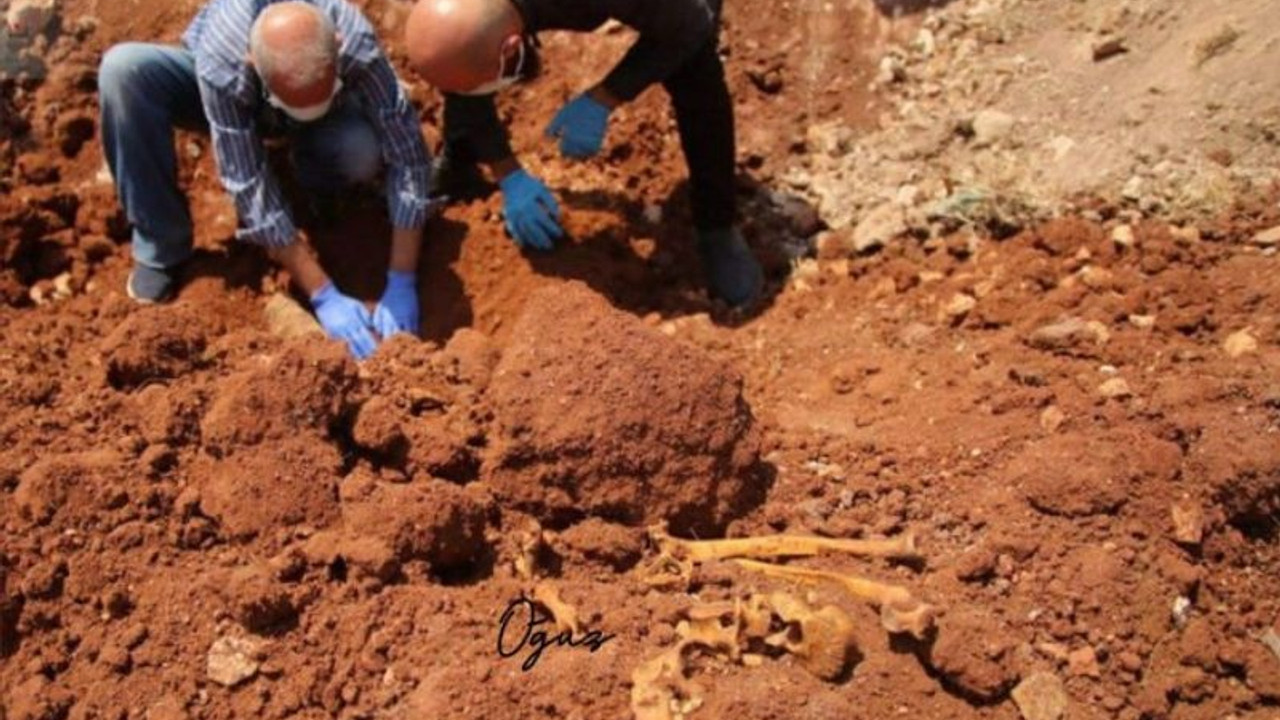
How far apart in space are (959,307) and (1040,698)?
1.26 m

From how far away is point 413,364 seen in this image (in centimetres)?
274

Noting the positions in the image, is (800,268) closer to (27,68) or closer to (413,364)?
(413,364)

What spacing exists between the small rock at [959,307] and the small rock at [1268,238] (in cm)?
71

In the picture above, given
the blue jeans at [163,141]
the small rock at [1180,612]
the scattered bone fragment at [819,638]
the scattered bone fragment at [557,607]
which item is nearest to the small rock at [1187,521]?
the small rock at [1180,612]

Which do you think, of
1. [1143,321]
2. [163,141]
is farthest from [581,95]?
[1143,321]

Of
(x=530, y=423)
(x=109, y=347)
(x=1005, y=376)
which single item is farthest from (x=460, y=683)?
(x=1005, y=376)

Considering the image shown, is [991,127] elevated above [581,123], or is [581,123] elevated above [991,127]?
[581,123]

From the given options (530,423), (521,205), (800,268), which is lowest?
(800,268)

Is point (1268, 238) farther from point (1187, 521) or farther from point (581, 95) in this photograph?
point (581, 95)

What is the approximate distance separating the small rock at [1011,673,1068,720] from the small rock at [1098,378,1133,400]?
0.77 m

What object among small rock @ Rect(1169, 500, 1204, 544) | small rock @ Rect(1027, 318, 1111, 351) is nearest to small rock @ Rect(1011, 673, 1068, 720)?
small rock @ Rect(1169, 500, 1204, 544)

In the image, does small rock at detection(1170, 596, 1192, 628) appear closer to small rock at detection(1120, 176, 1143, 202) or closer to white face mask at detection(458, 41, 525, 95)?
small rock at detection(1120, 176, 1143, 202)

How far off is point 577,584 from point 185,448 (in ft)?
2.90

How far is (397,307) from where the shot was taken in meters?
3.30
